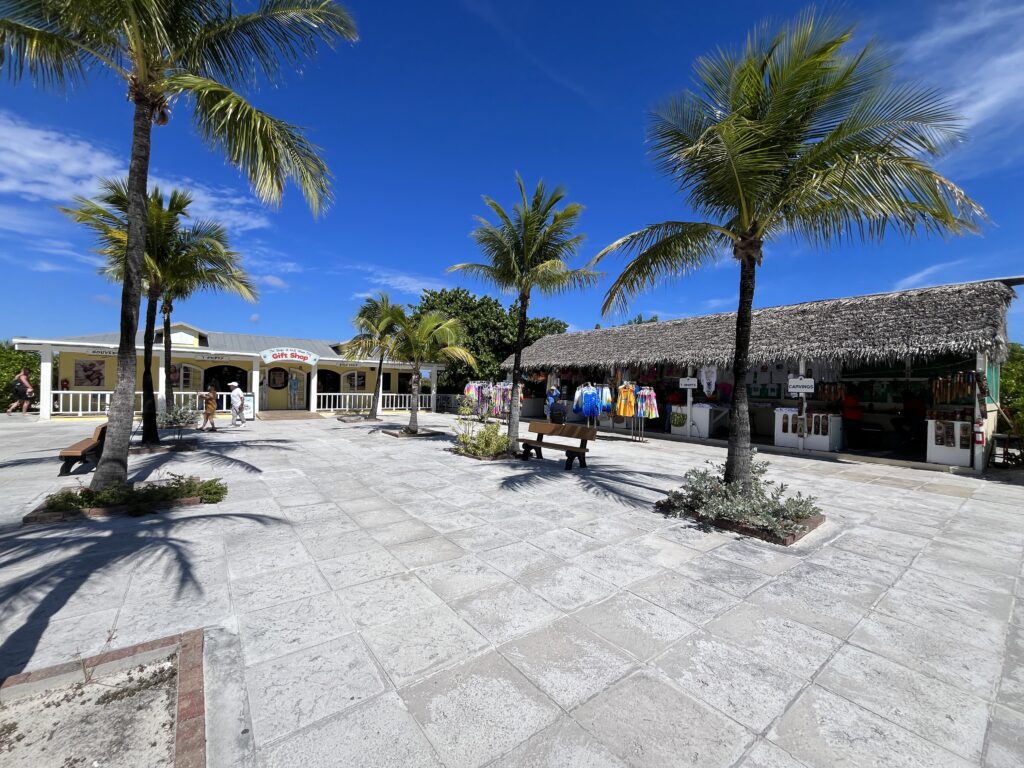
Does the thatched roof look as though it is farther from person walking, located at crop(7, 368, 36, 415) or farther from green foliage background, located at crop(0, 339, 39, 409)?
green foliage background, located at crop(0, 339, 39, 409)

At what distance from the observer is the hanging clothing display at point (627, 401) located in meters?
15.0

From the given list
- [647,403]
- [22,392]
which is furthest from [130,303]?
[22,392]

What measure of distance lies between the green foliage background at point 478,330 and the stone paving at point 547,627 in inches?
809

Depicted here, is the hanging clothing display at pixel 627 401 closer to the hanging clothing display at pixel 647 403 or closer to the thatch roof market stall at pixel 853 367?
the hanging clothing display at pixel 647 403

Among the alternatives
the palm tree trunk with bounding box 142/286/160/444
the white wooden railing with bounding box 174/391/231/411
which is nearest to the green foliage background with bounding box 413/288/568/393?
the white wooden railing with bounding box 174/391/231/411

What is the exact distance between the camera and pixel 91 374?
1947cm

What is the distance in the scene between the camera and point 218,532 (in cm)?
500

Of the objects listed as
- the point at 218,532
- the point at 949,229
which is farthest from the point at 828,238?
the point at 218,532

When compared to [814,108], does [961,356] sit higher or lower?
lower

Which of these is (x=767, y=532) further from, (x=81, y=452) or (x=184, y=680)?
(x=81, y=452)

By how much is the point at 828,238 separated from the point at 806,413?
29.9 ft

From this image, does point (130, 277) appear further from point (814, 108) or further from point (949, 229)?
point (949, 229)

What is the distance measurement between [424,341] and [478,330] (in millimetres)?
13649

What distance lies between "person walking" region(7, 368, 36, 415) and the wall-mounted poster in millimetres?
1537
